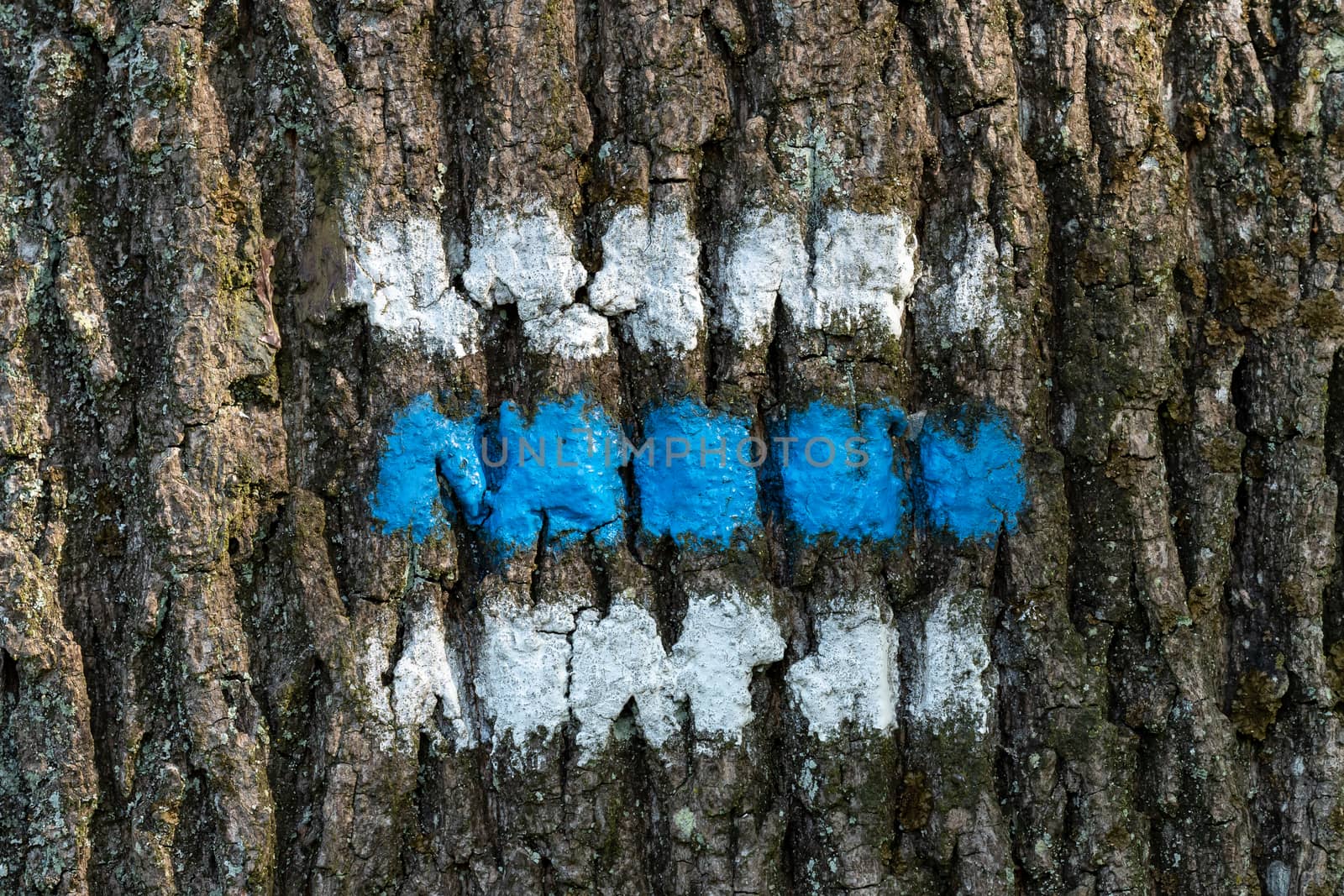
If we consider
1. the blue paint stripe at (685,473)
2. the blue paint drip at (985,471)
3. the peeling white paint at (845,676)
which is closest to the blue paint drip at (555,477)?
the blue paint stripe at (685,473)

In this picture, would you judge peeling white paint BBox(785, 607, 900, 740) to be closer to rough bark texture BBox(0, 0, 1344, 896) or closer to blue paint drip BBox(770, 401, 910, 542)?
rough bark texture BBox(0, 0, 1344, 896)

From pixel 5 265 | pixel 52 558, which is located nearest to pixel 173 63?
pixel 5 265

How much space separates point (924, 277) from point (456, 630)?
111cm

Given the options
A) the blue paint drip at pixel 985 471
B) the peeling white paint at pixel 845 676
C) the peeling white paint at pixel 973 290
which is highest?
the peeling white paint at pixel 973 290

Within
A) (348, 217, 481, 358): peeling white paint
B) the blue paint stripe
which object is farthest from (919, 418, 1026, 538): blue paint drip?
(348, 217, 481, 358): peeling white paint

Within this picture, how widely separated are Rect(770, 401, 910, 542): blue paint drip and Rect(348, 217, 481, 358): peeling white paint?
2.10ft

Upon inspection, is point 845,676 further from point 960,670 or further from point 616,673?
point 616,673

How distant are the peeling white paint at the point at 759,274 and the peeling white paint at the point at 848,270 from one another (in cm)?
3

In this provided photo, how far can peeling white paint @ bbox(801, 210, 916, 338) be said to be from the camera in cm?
203

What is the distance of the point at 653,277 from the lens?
79.6 inches

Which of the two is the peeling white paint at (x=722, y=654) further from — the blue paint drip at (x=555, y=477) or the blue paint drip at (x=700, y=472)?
the blue paint drip at (x=555, y=477)

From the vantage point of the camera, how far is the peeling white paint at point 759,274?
6.63 feet

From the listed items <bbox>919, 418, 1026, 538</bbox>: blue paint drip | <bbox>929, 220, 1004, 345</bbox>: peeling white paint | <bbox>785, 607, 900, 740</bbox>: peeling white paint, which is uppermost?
<bbox>929, 220, 1004, 345</bbox>: peeling white paint

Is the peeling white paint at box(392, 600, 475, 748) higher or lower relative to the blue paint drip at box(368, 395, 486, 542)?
lower
